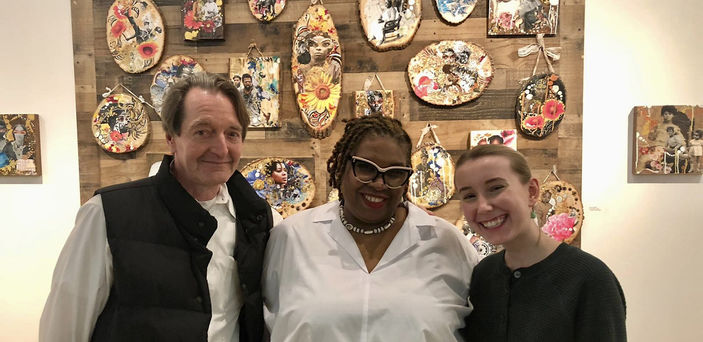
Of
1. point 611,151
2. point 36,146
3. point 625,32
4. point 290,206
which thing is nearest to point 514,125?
point 611,151

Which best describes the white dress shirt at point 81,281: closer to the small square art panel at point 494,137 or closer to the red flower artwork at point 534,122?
the small square art panel at point 494,137

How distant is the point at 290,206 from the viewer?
2523 millimetres

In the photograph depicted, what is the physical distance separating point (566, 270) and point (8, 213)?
11.0 ft

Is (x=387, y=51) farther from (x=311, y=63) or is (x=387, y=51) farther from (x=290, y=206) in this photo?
(x=290, y=206)

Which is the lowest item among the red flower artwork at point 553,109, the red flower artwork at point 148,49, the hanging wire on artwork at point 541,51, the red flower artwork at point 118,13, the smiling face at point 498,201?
the smiling face at point 498,201

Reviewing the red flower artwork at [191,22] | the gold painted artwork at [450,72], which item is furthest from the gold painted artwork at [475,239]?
the red flower artwork at [191,22]

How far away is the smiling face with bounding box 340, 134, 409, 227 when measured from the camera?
1.41m

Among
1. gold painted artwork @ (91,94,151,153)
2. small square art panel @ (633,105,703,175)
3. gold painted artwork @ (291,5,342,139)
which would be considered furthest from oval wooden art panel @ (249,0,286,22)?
small square art panel @ (633,105,703,175)

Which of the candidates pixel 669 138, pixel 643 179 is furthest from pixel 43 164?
Result: pixel 669 138

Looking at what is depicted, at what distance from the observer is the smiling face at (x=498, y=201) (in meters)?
1.24

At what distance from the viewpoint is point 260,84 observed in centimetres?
251

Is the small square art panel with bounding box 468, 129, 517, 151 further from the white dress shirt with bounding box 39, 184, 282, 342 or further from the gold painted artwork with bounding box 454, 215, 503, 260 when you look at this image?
the white dress shirt with bounding box 39, 184, 282, 342

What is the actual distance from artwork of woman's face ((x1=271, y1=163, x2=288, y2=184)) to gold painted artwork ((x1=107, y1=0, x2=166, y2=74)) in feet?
3.42

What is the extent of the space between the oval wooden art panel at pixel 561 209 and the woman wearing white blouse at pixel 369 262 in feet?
3.74
